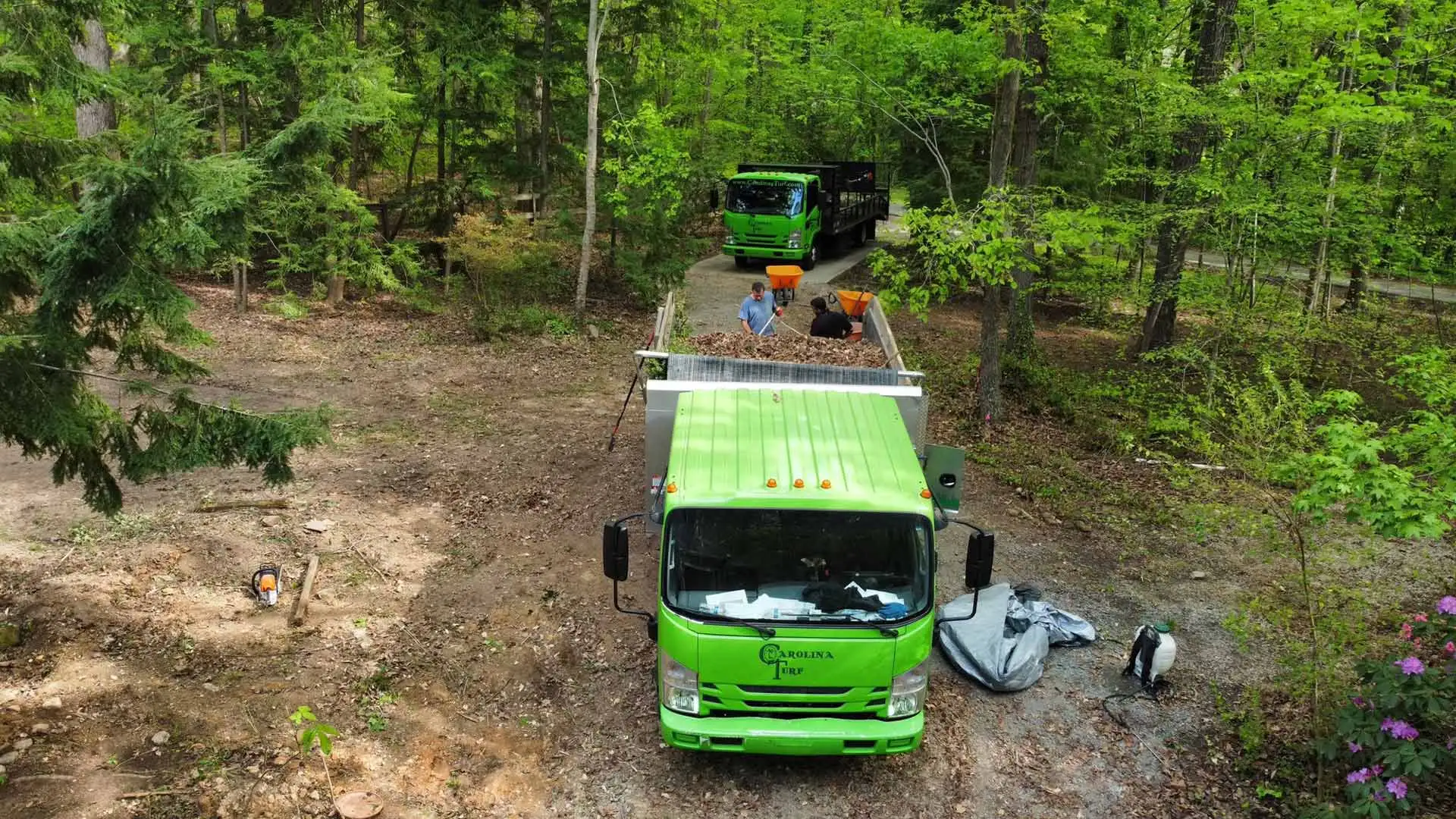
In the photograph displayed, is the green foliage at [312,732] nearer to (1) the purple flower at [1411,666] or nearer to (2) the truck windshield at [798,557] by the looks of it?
(2) the truck windshield at [798,557]

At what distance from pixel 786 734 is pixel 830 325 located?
6.98 metres

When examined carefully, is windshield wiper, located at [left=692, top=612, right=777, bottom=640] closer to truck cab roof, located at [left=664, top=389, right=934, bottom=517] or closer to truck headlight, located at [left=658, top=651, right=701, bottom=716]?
truck headlight, located at [left=658, top=651, right=701, bottom=716]

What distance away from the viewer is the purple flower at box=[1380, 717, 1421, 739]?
580 centimetres

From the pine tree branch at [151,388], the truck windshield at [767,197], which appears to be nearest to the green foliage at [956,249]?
the pine tree branch at [151,388]

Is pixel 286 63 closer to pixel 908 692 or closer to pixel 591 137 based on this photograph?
pixel 591 137

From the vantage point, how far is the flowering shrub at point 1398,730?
570 centimetres

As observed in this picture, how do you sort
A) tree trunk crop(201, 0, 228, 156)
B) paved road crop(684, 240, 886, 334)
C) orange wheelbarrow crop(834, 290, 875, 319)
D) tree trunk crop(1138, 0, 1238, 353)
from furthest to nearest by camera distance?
paved road crop(684, 240, 886, 334)
tree trunk crop(201, 0, 228, 156)
orange wheelbarrow crop(834, 290, 875, 319)
tree trunk crop(1138, 0, 1238, 353)

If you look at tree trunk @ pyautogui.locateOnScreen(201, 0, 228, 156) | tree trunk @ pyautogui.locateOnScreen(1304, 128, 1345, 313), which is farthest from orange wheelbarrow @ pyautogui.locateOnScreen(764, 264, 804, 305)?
tree trunk @ pyautogui.locateOnScreen(201, 0, 228, 156)

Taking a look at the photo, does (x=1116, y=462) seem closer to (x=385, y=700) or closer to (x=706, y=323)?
(x=706, y=323)

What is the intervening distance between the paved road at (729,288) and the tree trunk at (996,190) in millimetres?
4078

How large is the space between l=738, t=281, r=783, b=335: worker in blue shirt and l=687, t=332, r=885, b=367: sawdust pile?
1070 millimetres

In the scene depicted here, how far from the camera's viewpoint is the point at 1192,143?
43.5 ft

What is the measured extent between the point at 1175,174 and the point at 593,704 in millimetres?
10112

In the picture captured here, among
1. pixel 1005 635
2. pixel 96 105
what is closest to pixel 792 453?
pixel 1005 635
